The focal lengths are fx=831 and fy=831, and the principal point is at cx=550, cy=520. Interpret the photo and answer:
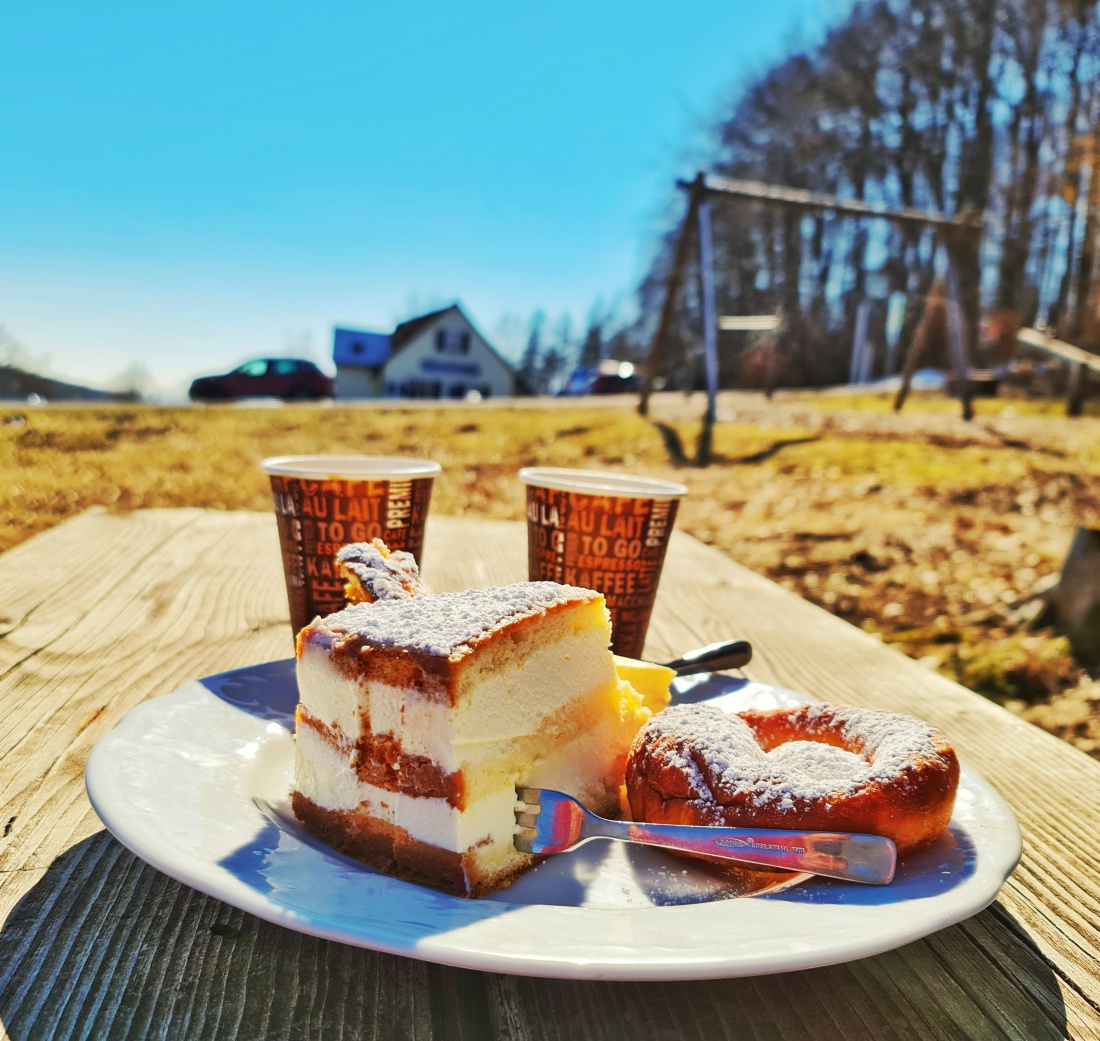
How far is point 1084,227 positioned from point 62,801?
2430cm

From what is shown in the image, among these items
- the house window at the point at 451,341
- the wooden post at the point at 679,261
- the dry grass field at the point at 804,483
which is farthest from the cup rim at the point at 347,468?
the house window at the point at 451,341

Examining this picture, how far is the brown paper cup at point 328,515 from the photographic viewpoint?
126cm

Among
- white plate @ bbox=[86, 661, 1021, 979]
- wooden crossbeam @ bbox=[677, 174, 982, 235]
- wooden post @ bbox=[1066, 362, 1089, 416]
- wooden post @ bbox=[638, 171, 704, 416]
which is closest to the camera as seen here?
white plate @ bbox=[86, 661, 1021, 979]

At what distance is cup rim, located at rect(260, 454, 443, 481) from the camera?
125 cm

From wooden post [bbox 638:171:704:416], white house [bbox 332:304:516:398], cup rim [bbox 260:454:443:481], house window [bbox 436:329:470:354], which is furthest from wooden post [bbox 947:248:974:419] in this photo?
house window [bbox 436:329:470:354]

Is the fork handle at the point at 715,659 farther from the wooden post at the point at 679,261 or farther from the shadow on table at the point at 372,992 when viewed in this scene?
the wooden post at the point at 679,261

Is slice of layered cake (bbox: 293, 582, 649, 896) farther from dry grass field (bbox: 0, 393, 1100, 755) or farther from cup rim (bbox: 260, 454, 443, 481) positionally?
dry grass field (bbox: 0, 393, 1100, 755)

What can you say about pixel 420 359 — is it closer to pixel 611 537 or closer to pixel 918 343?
pixel 918 343

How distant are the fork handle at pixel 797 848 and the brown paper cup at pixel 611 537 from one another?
1.73ft

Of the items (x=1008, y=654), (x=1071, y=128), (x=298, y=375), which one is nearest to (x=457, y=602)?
(x=1008, y=654)

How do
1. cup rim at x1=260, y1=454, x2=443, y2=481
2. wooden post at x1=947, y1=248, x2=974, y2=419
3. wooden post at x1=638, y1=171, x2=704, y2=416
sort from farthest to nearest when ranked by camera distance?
wooden post at x1=947, y1=248, x2=974, y2=419 → wooden post at x1=638, y1=171, x2=704, y2=416 → cup rim at x1=260, y1=454, x2=443, y2=481

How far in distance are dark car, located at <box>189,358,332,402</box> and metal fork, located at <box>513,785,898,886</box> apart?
25.6m

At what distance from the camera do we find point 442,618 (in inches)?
32.9

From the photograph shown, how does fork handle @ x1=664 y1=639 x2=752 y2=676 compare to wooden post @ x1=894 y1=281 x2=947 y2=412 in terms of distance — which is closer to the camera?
fork handle @ x1=664 y1=639 x2=752 y2=676
